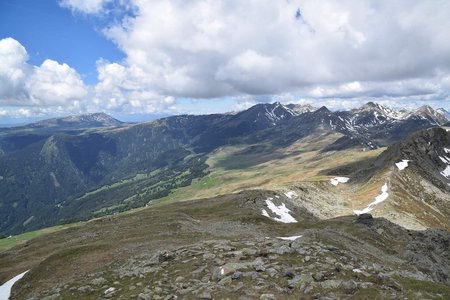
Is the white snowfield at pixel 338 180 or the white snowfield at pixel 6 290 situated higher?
the white snowfield at pixel 6 290

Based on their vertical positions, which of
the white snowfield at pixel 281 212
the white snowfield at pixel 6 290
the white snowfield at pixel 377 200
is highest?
the white snowfield at pixel 6 290

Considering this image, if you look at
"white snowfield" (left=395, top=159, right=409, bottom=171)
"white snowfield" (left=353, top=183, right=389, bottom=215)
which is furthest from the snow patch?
"white snowfield" (left=353, top=183, right=389, bottom=215)

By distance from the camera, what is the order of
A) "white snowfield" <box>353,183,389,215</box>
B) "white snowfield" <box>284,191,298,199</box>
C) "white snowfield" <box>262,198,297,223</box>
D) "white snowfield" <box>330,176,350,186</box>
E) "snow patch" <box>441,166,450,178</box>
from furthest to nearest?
"snow patch" <box>441,166,450,178</box>, "white snowfield" <box>330,176,350,186</box>, "white snowfield" <box>353,183,389,215</box>, "white snowfield" <box>284,191,298,199</box>, "white snowfield" <box>262,198,297,223</box>

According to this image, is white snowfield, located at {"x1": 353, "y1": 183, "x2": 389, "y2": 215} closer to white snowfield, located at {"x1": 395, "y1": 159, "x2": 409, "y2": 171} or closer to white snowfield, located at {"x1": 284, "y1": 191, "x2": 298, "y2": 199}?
white snowfield, located at {"x1": 284, "y1": 191, "x2": 298, "y2": 199}

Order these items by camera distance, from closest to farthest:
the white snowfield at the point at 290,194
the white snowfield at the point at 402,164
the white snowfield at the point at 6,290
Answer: the white snowfield at the point at 6,290, the white snowfield at the point at 290,194, the white snowfield at the point at 402,164

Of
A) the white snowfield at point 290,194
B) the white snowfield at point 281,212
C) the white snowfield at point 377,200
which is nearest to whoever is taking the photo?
the white snowfield at point 281,212

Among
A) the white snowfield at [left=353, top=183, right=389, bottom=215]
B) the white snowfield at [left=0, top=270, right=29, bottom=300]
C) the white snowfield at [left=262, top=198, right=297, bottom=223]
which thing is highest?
the white snowfield at [left=0, top=270, right=29, bottom=300]

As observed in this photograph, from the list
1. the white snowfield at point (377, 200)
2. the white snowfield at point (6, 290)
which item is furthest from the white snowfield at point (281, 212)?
the white snowfield at point (6, 290)

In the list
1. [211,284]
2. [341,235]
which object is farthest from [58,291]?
[341,235]

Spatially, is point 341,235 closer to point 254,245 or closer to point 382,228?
point 382,228

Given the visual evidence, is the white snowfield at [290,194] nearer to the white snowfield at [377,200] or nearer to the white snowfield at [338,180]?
the white snowfield at [377,200]

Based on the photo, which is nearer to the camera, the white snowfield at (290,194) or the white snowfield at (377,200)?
the white snowfield at (290,194)

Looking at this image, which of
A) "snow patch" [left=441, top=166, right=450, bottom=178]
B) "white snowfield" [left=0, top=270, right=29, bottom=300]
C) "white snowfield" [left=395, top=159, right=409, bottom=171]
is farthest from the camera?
"snow patch" [left=441, top=166, right=450, bottom=178]

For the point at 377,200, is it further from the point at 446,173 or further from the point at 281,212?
the point at 446,173
